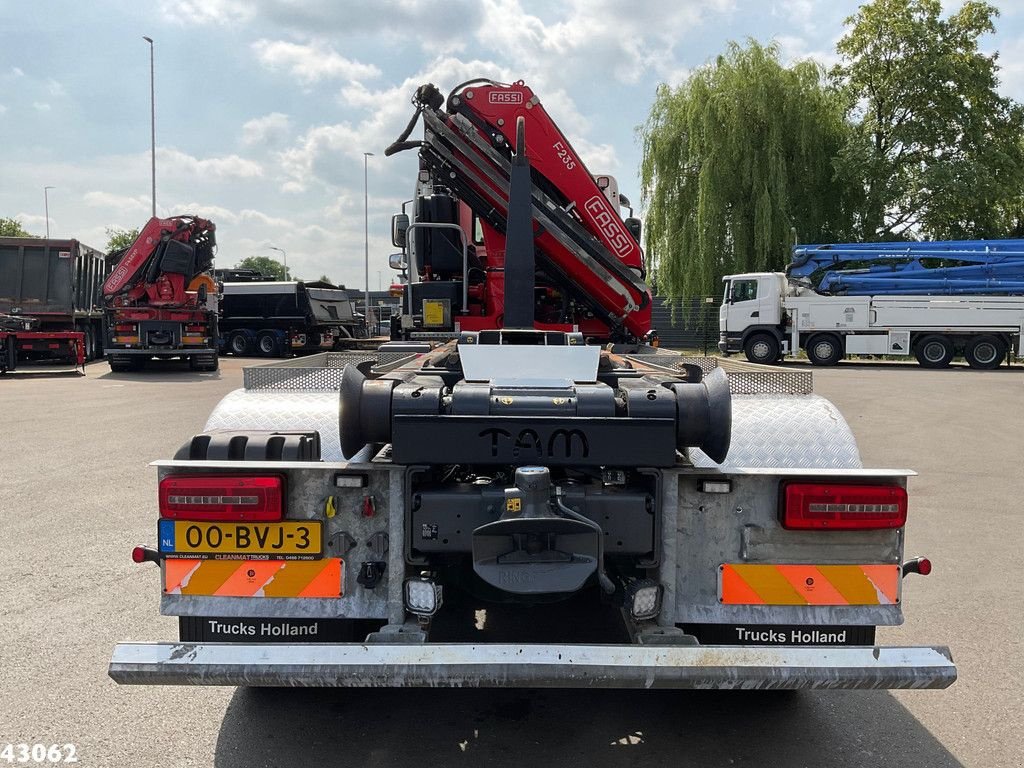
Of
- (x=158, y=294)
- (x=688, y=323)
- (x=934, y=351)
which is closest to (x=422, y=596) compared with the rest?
(x=158, y=294)

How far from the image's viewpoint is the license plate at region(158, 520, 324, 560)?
8.67 ft

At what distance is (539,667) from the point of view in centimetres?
223

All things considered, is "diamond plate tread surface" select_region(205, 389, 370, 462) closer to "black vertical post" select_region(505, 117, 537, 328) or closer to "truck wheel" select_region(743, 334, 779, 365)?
"black vertical post" select_region(505, 117, 537, 328)

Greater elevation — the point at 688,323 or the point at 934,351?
the point at 688,323

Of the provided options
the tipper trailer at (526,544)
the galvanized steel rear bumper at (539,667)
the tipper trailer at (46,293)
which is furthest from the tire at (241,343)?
the galvanized steel rear bumper at (539,667)

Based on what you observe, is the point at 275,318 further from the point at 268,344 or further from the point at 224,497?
the point at 224,497

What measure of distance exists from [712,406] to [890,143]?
2920 cm

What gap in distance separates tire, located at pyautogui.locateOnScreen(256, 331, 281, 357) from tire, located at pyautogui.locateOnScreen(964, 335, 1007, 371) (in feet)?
73.8

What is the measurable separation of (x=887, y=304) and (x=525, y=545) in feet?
75.8

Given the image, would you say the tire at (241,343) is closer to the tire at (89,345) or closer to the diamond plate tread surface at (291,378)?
the tire at (89,345)

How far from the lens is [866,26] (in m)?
28.5

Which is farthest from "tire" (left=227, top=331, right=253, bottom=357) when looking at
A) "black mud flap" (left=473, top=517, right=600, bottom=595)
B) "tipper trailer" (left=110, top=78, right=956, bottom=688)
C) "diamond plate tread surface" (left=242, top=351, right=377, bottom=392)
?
"black mud flap" (left=473, top=517, right=600, bottom=595)

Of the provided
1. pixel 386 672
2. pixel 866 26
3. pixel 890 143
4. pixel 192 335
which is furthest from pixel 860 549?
pixel 866 26

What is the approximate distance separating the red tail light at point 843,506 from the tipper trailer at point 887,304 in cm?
2153
